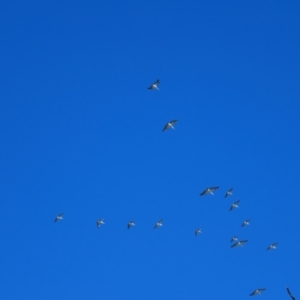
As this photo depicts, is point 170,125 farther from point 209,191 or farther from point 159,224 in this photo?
point 159,224

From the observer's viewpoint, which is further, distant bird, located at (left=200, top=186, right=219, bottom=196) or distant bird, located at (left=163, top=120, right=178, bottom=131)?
distant bird, located at (left=163, top=120, right=178, bottom=131)

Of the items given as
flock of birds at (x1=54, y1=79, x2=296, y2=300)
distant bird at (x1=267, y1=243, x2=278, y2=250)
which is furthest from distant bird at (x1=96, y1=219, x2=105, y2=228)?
Answer: distant bird at (x1=267, y1=243, x2=278, y2=250)

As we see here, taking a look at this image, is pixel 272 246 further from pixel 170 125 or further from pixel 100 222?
pixel 170 125

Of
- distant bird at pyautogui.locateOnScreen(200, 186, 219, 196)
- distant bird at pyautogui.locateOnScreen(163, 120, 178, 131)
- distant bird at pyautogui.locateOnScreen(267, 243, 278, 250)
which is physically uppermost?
distant bird at pyautogui.locateOnScreen(163, 120, 178, 131)

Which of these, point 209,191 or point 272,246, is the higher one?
→ point 272,246

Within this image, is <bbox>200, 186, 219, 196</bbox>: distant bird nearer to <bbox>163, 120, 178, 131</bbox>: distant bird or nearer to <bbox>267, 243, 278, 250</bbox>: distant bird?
<bbox>163, 120, 178, 131</bbox>: distant bird

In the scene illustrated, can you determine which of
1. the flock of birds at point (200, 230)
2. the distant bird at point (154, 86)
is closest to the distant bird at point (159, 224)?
the flock of birds at point (200, 230)

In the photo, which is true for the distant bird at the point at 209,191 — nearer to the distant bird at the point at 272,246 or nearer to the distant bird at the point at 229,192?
the distant bird at the point at 229,192

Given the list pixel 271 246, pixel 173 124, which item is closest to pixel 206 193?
pixel 173 124

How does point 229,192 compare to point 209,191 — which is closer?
point 209,191

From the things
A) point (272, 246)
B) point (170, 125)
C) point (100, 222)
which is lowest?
point (272, 246)

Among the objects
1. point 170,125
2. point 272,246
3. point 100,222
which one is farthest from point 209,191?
point 272,246

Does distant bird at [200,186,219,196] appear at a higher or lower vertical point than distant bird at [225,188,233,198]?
lower

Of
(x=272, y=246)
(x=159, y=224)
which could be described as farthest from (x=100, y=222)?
(x=272, y=246)
